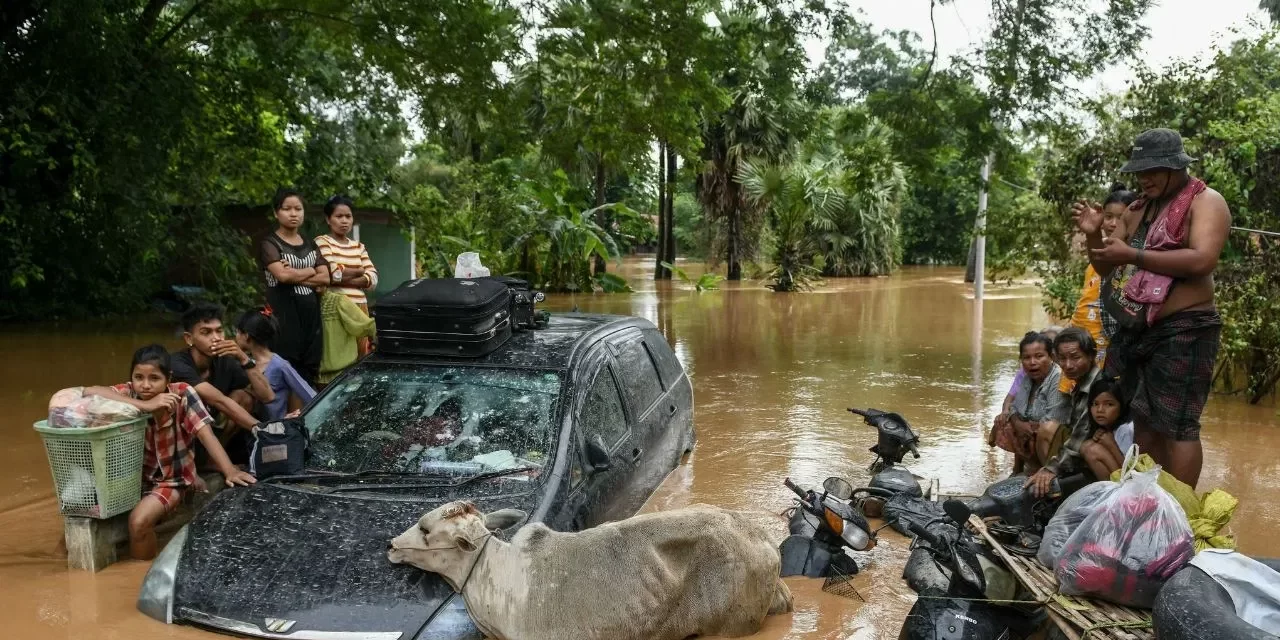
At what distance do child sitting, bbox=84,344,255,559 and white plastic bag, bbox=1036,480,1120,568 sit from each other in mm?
3748

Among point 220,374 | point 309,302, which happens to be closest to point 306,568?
point 220,374

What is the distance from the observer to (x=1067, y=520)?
13.8 ft

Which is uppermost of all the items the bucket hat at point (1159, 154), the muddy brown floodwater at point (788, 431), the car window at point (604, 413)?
the bucket hat at point (1159, 154)

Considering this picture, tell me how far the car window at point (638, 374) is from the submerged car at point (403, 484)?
0.09 ft

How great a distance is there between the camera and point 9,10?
37.7 ft

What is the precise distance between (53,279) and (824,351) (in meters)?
12.7

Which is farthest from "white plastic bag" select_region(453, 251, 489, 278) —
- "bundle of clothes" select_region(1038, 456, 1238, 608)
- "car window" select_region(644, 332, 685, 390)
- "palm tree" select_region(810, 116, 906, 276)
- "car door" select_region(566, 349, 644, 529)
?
"palm tree" select_region(810, 116, 906, 276)

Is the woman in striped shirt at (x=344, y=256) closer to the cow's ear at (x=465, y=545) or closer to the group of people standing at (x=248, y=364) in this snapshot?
the group of people standing at (x=248, y=364)

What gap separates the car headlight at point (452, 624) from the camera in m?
3.76

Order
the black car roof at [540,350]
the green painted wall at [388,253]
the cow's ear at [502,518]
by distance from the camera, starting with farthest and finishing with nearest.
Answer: the green painted wall at [388,253] → the black car roof at [540,350] → the cow's ear at [502,518]

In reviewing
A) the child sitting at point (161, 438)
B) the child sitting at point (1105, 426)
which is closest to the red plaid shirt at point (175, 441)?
the child sitting at point (161, 438)

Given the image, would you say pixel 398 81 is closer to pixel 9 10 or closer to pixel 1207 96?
pixel 9 10

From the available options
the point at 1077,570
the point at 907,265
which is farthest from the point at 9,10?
the point at 907,265

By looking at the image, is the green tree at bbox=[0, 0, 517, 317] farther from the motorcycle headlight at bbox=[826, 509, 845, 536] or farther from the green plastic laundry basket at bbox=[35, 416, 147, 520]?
the motorcycle headlight at bbox=[826, 509, 845, 536]
